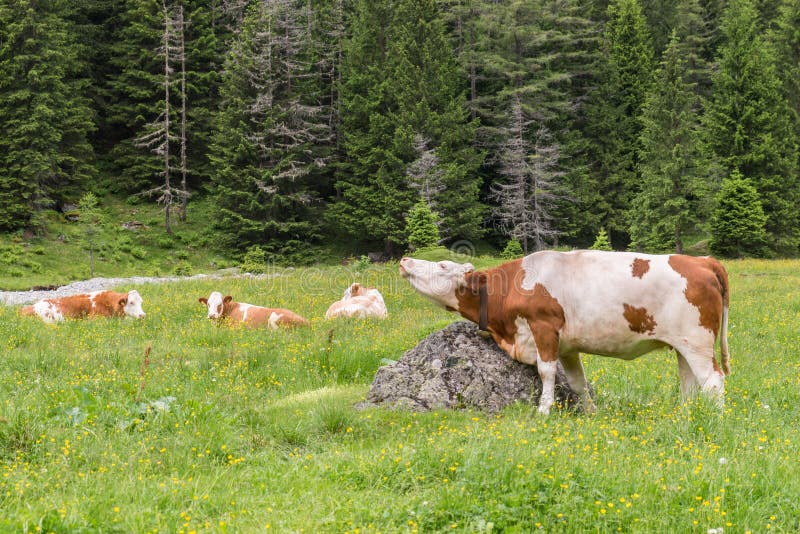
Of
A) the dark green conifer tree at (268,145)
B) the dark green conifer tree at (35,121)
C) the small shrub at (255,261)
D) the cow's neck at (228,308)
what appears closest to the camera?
the cow's neck at (228,308)

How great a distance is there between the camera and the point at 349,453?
627 cm

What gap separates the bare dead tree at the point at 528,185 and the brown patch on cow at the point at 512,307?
37510mm

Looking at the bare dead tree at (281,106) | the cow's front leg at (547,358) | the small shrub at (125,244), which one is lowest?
the small shrub at (125,244)

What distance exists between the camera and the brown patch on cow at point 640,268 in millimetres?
7656


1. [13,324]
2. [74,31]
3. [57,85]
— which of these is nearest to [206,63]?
[74,31]

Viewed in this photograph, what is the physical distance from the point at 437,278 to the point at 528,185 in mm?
42184

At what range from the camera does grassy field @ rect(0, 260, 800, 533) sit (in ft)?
16.0

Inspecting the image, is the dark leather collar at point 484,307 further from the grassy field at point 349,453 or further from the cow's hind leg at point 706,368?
the cow's hind leg at point 706,368

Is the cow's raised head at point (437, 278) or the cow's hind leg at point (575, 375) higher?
the cow's raised head at point (437, 278)

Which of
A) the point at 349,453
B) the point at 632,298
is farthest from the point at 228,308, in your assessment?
the point at 632,298

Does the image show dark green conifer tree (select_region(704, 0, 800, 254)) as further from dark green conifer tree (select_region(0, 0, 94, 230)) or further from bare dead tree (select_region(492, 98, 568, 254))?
dark green conifer tree (select_region(0, 0, 94, 230))

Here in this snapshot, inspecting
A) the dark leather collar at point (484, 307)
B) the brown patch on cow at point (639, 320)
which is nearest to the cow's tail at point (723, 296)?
the brown patch on cow at point (639, 320)

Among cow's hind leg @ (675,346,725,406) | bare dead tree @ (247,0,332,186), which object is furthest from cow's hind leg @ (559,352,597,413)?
bare dead tree @ (247,0,332,186)

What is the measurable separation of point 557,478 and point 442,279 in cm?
370
